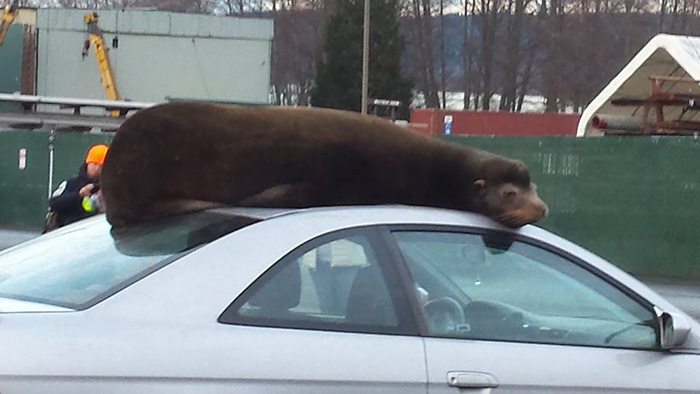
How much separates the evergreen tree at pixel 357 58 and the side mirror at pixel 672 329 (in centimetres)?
5293

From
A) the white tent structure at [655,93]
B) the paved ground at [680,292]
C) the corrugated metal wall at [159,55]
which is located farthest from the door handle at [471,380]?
the corrugated metal wall at [159,55]

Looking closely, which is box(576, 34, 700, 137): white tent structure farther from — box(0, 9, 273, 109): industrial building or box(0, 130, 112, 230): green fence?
box(0, 9, 273, 109): industrial building

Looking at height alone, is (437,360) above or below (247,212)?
below

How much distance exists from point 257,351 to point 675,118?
23.6m

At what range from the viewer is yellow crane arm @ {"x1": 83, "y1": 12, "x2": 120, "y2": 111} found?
1646 inches

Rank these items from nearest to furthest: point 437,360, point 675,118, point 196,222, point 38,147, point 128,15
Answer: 1. point 437,360
2. point 196,222
3. point 38,147
4. point 675,118
5. point 128,15

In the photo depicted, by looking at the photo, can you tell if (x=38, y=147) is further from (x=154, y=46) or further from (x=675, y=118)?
(x=154, y=46)

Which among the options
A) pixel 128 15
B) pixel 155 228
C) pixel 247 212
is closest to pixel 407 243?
pixel 247 212

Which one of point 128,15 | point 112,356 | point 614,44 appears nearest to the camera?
point 112,356

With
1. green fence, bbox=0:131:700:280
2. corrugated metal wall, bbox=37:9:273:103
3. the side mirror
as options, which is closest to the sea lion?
the side mirror

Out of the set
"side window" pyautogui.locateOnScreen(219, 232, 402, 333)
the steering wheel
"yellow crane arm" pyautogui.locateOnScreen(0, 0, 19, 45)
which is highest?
"yellow crane arm" pyautogui.locateOnScreen(0, 0, 19, 45)

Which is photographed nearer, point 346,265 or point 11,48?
point 346,265

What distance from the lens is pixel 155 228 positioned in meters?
4.29

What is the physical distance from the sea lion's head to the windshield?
0.98 meters
